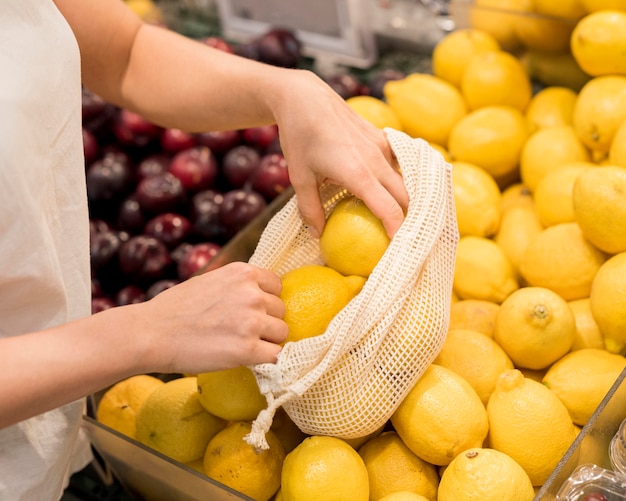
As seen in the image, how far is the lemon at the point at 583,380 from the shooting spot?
107 cm

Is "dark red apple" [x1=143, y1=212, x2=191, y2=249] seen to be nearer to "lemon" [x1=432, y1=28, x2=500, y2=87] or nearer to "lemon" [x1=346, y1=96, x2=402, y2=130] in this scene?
"lemon" [x1=346, y1=96, x2=402, y2=130]

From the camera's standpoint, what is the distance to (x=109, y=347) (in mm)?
824

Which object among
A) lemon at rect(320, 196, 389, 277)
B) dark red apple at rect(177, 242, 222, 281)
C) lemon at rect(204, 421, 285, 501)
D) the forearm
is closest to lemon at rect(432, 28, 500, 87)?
dark red apple at rect(177, 242, 222, 281)

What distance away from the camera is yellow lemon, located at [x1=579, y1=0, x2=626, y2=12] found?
5.00ft

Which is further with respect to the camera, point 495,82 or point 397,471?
point 495,82

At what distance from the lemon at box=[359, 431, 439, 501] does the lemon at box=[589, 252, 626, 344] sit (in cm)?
35

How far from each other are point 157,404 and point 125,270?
0.63 metres

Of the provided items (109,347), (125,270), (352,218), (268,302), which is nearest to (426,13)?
(125,270)

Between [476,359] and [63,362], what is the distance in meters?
0.60

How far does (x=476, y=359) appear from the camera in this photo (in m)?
1.10

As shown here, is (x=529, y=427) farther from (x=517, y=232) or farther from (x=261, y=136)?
(x=261, y=136)

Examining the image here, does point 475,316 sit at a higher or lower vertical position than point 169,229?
higher

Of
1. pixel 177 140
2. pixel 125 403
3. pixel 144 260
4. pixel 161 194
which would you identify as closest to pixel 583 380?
pixel 125 403

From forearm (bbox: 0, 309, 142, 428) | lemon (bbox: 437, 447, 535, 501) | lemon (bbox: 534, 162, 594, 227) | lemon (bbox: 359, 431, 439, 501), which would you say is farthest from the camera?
lemon (bbox: 534, 162, 594, 227)
